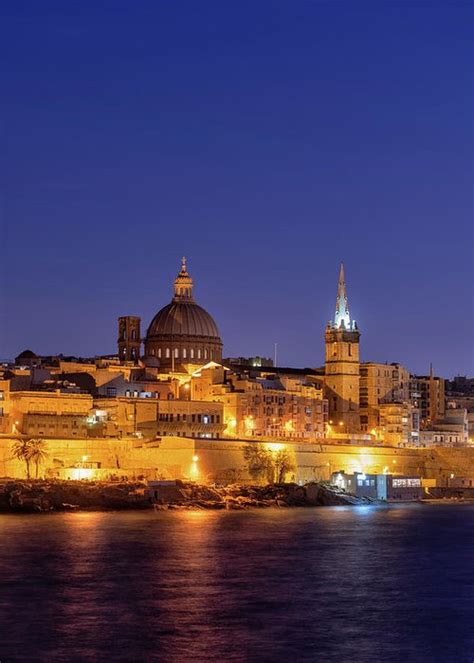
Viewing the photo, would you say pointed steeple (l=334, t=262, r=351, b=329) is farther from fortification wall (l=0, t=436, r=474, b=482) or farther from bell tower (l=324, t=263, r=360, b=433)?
fortification wall (l=0, t=436, r=474, b=482)

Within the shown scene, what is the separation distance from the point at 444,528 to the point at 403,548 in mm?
7003

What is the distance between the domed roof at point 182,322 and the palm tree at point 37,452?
26.2 meters

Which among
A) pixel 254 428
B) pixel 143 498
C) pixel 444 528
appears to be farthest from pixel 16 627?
pixel 254 428

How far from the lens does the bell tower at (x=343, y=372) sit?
78669mm

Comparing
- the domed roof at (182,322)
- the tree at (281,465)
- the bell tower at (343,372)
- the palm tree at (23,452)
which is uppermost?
the domed roof at (182,322)

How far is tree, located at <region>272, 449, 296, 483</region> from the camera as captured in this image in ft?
196

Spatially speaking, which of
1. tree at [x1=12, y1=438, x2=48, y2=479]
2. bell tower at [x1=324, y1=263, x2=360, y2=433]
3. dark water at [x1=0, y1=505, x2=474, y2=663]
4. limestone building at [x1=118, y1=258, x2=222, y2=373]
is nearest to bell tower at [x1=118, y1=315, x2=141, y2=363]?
limestone building at [x1=118, y1=258, x2=222, y2=373]

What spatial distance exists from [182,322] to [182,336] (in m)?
0.95

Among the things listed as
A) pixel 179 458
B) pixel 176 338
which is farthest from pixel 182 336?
pixel 179 458

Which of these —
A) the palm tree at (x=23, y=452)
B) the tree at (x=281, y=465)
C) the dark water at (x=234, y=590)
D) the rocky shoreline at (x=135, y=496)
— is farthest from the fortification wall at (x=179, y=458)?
the dark water at (x=234, y=590)

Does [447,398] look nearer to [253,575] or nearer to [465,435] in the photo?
[465,435]

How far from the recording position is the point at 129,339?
82.9 metres

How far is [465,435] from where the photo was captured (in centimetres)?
8319

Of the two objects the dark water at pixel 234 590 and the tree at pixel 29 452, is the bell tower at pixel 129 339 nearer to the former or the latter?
the tree at pixel 29 452
